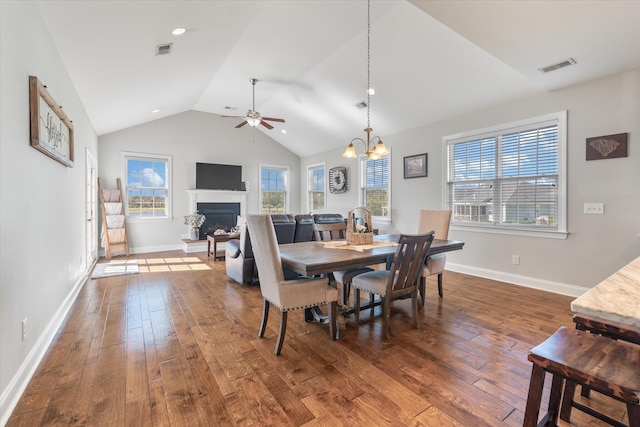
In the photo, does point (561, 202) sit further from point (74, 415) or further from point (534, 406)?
point (74, 415)

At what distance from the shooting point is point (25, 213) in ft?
6.68

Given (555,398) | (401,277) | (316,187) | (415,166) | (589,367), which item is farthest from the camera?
A: (316,187)

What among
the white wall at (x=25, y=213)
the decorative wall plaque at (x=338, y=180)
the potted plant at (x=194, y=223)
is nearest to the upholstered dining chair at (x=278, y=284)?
the white wall at (x=25, y=213)

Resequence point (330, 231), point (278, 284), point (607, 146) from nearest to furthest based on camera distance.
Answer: point (278, 284) → point (607, 146) → point (330, 231)

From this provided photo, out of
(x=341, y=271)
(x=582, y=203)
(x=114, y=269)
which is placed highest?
Result: (x=582, y=203)

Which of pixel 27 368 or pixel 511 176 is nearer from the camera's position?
pixel 27 368

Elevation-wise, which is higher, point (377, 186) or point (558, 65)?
point (558, 65)

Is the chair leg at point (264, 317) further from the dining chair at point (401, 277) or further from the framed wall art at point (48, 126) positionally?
the framed wall art at point (48, 126)

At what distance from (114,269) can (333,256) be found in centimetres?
451

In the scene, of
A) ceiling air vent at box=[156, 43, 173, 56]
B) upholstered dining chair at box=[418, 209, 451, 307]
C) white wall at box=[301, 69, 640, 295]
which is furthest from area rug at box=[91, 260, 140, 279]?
white wall at box=[301, 69, 640, 295]

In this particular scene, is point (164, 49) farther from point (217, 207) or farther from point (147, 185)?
point (217, 207)

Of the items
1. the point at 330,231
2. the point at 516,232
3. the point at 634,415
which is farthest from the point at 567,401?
the point at 516,232

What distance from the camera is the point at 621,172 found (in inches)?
133

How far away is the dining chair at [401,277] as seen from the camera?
2.55 meters
